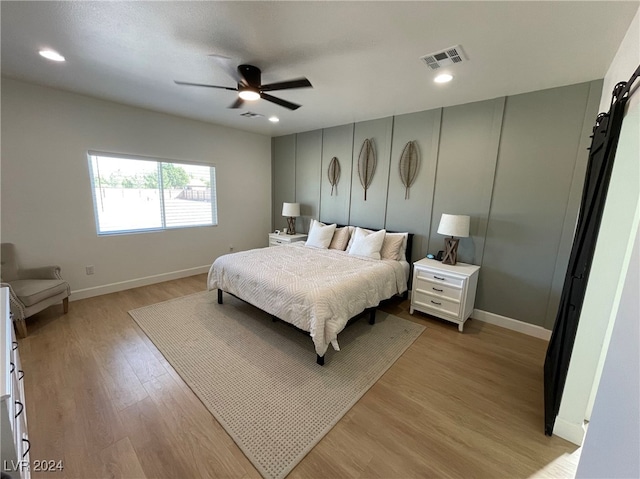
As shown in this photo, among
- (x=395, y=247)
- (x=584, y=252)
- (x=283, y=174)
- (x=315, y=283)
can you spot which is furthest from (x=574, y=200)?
(x=283, y=174)

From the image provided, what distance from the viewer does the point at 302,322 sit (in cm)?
227

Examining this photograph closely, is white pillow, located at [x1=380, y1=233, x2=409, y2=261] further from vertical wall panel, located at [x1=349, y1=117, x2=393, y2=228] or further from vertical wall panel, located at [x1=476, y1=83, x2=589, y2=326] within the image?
vertical wall panel, located at [x1=476, y1=83, x2=589, y2=326]

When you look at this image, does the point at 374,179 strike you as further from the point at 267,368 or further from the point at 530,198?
the point at 267,368

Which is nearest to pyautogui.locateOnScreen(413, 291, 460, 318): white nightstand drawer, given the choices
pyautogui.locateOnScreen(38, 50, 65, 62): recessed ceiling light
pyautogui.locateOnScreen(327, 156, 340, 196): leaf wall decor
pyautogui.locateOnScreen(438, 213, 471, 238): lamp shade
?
pyautogui.locateOnScreen(438, 213, 471, 238): lamp shade

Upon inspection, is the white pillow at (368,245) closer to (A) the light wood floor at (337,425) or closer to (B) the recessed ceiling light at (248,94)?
(A) the light wood floor at (337,425)

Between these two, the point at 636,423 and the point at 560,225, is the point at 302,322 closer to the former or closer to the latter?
the point at 636,423

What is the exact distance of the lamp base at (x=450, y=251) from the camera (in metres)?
3.11

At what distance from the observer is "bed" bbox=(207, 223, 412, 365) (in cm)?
222

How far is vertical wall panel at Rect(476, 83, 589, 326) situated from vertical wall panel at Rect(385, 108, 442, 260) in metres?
0.74

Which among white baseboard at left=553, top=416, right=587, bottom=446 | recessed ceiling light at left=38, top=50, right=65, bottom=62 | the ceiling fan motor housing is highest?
recessed ceiling light at left=38, top=50, right=65, bottom=62

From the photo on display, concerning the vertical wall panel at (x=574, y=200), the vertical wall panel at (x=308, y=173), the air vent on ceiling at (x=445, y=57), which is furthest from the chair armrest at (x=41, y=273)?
the vertical wall panel at (x=574, y=200)

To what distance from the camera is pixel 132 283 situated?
153 inches

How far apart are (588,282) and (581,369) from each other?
54 cm

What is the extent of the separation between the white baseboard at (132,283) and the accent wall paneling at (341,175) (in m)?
2.55
